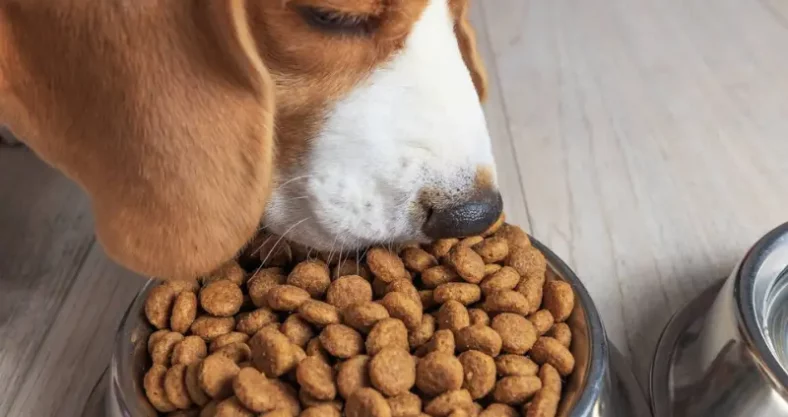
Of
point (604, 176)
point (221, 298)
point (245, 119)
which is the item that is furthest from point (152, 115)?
point (604, 176)

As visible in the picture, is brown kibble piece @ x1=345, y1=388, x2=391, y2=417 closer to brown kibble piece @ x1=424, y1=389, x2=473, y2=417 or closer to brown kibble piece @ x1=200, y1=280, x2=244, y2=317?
brown kibble piece @ x1=424, y1=389, x2=473, y2=417

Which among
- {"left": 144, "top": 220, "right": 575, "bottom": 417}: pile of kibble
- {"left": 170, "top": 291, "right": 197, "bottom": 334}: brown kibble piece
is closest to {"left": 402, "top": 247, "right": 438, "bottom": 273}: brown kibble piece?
{"left": 144, "top": 220, "right": 575, "bottom": 417}: pile of kibble

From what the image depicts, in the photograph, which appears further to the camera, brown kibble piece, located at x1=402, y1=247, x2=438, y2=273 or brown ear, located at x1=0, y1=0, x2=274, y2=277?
brown kibble piece, located at x1=402, y1=247, x2=438, y2=273

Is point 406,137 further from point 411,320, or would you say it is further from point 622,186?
point 622,186

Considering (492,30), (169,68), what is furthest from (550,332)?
(492,30)

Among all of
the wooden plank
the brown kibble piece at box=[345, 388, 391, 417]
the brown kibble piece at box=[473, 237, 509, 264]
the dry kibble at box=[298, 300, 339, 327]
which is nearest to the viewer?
the brown kibble piece at box=[345, 388, 391, 417]

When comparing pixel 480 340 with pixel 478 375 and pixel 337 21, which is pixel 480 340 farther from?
pixel 337 21
